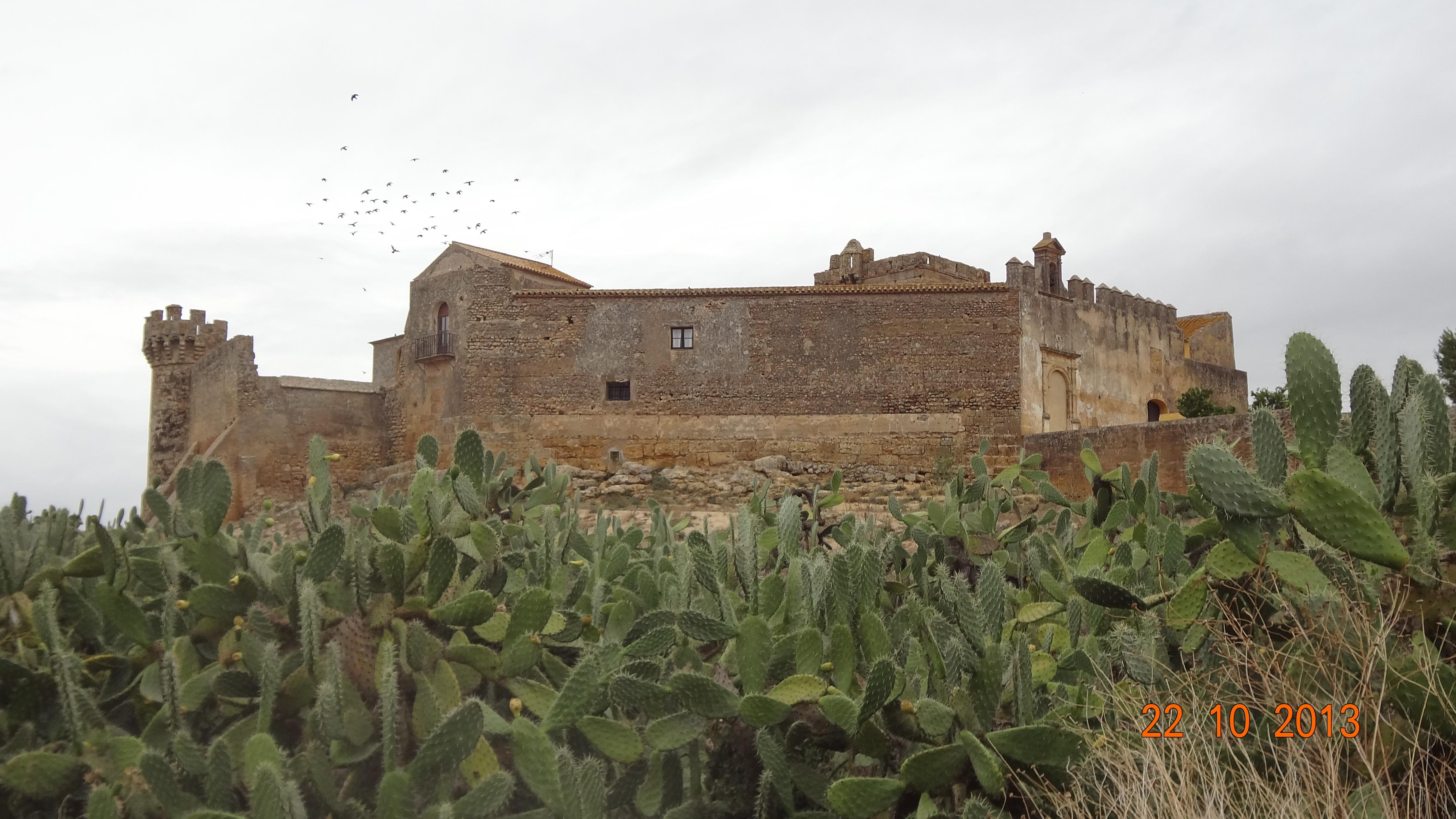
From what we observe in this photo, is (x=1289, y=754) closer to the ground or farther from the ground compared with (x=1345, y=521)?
closer to the ground

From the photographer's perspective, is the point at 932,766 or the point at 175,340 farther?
the point at 175,340

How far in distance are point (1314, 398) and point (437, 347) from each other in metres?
19.9

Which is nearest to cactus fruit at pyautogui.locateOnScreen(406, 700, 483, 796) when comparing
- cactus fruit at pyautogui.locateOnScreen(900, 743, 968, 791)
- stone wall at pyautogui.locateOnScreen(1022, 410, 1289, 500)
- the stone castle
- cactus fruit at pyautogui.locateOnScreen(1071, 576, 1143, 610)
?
cactus fruit at pyautogui.locateOnScreen(900, 743, 968, 791)

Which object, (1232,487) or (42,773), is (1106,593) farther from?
(42,773)

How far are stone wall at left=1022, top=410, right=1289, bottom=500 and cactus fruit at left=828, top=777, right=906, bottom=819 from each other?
12380mm

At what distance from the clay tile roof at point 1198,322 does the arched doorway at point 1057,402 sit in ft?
26.0

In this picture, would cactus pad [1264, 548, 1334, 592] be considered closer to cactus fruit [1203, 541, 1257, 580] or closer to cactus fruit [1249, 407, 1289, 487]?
cactus fruit [1203, 541, 1257, 580]

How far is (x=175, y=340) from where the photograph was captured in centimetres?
2539

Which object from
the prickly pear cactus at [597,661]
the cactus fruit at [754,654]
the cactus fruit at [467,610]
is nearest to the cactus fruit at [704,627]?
the prickly pear cactus at [597,661]

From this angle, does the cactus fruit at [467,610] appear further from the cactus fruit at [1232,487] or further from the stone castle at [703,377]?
the stone castle at [703,377]

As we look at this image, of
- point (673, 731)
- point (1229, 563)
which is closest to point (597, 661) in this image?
point (673, 731)

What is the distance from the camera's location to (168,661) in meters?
3.18

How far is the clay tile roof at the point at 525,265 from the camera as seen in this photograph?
22.5 meters

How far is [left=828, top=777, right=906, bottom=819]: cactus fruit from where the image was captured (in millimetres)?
3100
